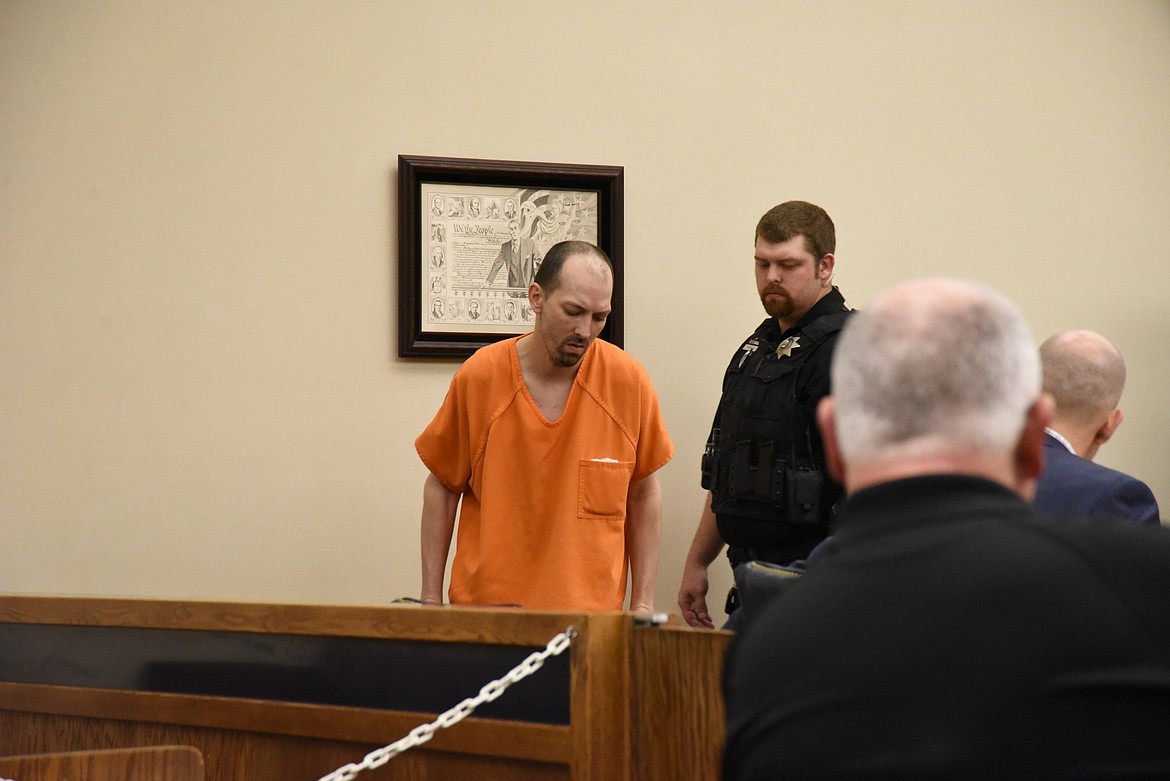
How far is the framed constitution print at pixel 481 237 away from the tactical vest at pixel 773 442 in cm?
55

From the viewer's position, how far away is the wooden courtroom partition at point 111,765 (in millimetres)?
1900

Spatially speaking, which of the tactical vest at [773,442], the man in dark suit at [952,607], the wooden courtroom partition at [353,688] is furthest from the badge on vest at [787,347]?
the man in dark suit at [952,607]

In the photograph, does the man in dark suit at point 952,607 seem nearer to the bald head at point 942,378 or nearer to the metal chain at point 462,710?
the bald head at point 942,378

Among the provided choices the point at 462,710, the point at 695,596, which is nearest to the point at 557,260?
the point at 695,596

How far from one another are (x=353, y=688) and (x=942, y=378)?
146cm

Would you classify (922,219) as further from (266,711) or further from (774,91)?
(266,711)

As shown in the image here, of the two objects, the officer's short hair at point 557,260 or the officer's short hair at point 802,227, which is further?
the officer's short hair at point 802,227

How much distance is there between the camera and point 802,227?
2.90m

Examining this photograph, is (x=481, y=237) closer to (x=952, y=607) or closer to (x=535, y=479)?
(x=535, y=479)

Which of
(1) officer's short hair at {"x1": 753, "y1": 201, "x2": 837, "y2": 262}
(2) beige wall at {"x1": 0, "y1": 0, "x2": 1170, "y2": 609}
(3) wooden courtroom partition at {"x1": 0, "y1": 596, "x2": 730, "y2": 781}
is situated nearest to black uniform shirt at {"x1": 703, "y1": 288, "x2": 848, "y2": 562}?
(1) officer's short hair at {"x1": 753, "y1": 201, "x2": 837, "y2": 262}

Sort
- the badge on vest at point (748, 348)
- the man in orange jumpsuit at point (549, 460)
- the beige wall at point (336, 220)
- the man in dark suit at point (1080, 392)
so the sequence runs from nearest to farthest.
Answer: the man in dark suit at point (1080, 392), the man in orange jumpsuit at point (549, 460), the badge on vest at point (748, 348), the beige wall at point (336, 220)

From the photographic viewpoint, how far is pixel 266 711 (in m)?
2.20

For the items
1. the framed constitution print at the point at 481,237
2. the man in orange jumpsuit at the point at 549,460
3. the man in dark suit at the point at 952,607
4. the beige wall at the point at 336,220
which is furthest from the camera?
the framed constitution print at the point at 481,237

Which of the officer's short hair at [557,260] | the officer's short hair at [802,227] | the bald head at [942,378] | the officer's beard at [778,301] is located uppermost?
the officer's short hair at [802,227]
